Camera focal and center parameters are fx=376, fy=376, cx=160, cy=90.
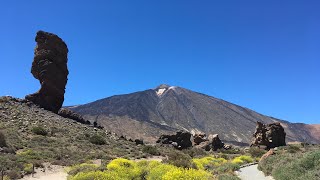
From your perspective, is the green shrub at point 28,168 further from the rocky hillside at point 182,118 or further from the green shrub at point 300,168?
the rocky hillside at point 182,118

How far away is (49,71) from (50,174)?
27209mm

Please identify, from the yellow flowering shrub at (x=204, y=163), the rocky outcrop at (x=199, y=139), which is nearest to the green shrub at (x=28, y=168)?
the yellow flowering shrub at (x=204, y=163)

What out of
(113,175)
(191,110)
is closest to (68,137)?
(113,175)

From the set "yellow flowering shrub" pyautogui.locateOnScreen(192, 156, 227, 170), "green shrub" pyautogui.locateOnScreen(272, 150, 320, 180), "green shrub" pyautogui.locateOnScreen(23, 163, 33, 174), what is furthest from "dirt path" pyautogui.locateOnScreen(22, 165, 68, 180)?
Answer: "green shrub" pyautogui.locateOnScreen(272, 150, 320, 180)

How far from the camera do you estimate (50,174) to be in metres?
25.8

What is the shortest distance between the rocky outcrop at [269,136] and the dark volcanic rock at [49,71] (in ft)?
101

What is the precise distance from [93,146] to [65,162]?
38.1 feet

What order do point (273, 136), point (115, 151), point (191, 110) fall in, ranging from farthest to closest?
1. point (191, 110)
2. point (273, 136)
3. point (115, 151)

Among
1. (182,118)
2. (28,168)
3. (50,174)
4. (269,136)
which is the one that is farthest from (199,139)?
(182,118)

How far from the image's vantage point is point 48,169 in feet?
89.6

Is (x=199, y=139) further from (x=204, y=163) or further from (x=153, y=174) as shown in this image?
(x=153, y=174)

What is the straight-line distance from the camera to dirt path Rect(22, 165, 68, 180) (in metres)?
24.2

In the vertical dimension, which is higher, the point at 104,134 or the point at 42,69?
the point at 42,69

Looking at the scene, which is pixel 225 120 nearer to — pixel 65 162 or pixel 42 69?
pixel 42 69
